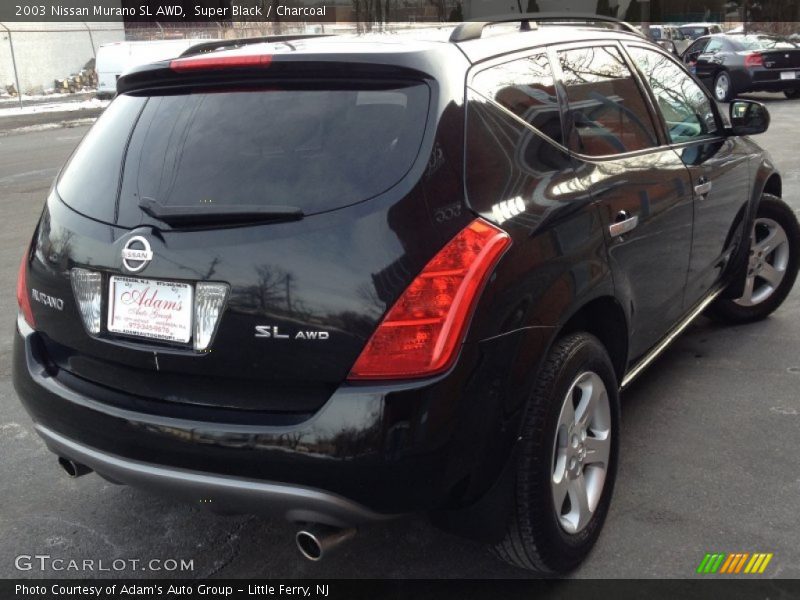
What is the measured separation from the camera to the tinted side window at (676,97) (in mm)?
3971

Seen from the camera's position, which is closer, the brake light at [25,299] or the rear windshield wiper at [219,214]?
the rear windshield wiper at [219,214]

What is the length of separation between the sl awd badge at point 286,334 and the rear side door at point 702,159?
7.28 feet

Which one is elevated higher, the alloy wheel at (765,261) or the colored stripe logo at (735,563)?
the alloy wheel at (765,261)

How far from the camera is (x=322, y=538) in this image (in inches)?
94.3

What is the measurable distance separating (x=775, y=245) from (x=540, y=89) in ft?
8.69

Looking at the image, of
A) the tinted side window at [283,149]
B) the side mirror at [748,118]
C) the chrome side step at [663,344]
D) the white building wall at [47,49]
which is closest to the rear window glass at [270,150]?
the tinted side window at [283,149]

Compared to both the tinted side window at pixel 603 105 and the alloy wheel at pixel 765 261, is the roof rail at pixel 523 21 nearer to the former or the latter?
the tinted side window at pixel 603 105

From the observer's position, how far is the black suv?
2.30 metres

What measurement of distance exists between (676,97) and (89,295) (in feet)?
9.66

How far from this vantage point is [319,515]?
2324mm

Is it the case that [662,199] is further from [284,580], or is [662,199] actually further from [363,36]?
[284,580]

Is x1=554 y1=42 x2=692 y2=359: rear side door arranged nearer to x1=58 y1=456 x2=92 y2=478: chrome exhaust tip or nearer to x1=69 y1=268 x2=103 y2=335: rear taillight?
x1=69 y1=268 x2=103 y2=335: rear taillight

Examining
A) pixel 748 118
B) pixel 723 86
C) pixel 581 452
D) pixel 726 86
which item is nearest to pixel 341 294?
pixel 581 452

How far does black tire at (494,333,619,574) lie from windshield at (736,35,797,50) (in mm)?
18528
